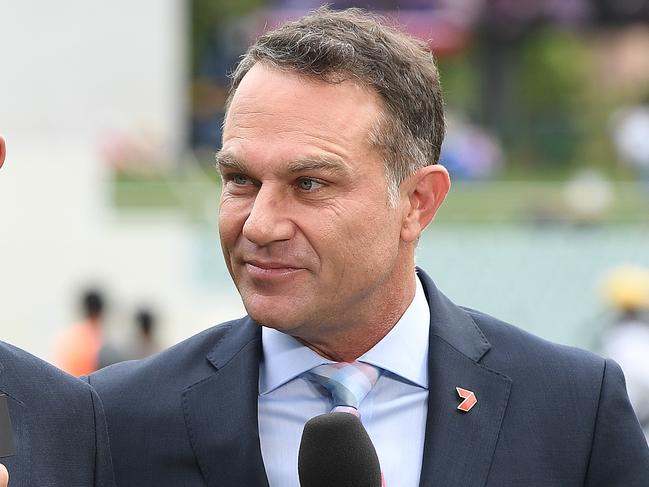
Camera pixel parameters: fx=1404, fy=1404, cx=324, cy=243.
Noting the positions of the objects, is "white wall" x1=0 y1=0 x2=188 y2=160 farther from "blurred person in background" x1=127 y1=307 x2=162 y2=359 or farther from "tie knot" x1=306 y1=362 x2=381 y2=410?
"tie knot" x1=306 y1=362 x2=381 y2=410

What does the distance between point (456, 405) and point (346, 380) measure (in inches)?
10.7

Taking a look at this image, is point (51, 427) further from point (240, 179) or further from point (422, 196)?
point (422, 196)

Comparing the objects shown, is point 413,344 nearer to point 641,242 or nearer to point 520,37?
point 641,242

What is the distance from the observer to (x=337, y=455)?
293 centimetres

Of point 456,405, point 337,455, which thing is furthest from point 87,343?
point 337,455

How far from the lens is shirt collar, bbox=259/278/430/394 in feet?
11.2

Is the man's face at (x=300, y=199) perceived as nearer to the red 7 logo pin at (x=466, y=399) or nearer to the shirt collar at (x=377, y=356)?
the shirt collar at (x=377, y=356)

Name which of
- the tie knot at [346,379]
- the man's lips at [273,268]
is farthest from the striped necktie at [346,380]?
the man's lips at [273,268]

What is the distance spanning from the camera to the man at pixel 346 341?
3.21 metres

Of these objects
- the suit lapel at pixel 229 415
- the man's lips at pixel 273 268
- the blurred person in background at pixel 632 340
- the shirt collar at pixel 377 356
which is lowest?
the blurred person in background at pixel 632 340

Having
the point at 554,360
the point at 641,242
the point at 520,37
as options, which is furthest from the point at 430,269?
the point at 520,37

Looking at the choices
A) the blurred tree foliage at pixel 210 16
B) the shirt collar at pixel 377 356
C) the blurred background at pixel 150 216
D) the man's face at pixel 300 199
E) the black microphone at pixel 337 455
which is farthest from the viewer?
the blurred tree foliage at pixel 210 16

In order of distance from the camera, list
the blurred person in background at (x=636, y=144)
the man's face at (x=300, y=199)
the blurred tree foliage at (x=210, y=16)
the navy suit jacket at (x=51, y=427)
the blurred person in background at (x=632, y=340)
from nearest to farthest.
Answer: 1. the navy suit jacket at (x=51, y=427)
2. the man's face at (x=300, y=199)
3. the blurred person in background at (x=632, y=340)
4. the blurred person in background at (x=636, y=144)
5. the blurred tree foliage at (x=210, y=16)

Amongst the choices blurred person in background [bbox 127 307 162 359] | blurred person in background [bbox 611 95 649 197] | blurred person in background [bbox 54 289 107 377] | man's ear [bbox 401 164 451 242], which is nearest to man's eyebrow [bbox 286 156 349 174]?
man's ear [bbox 401 164 451 242]
